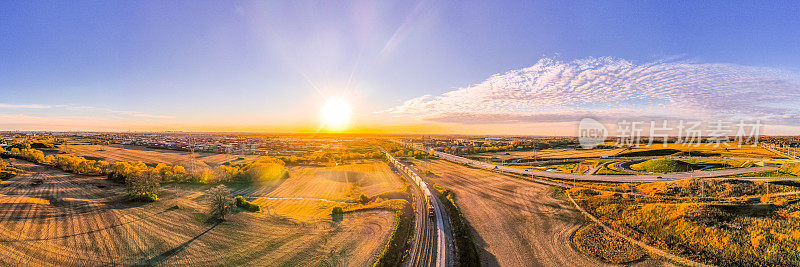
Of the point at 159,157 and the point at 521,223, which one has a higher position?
the point at 521,223

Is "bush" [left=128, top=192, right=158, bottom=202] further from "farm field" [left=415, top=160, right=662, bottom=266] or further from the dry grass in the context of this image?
the dry grass

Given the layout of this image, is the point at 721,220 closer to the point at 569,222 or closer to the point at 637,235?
the point at 637,235

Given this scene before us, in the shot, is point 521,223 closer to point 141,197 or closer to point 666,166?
point 141,197

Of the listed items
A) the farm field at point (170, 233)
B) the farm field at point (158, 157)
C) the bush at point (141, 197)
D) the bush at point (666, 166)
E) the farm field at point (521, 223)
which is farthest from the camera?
the farm field at point (158, 157)

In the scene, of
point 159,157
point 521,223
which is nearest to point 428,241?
point 521,223

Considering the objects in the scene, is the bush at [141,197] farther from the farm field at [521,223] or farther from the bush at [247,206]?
the farm field at [521,223]

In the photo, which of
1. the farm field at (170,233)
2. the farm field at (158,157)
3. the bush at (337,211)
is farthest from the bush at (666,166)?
the farm field at (158,157)

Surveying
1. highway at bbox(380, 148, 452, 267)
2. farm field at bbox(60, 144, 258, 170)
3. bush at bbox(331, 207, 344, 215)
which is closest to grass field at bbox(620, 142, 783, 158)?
highway at bbox(380, 148, 452, 267)

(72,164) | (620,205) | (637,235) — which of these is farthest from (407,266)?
(72,164)
